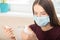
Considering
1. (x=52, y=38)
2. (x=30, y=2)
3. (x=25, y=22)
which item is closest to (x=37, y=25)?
(x=52, y=38)

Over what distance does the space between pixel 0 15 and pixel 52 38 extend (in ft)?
2.38

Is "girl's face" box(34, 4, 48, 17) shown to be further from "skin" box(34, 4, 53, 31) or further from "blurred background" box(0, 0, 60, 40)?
"blurred background" box(0, 0, 60, 40)

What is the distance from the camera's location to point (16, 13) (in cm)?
177

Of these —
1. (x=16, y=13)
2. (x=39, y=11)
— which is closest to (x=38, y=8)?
(x=39, y=11)

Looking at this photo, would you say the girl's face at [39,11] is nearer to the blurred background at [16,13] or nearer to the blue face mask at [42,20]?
the blue face mask at [42,20]

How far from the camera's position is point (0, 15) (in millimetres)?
1739

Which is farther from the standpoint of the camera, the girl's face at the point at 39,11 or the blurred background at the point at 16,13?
the blurred background at the point at 16,13

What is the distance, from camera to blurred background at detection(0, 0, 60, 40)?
67.1 inches

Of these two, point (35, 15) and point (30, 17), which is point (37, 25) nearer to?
point (35, 15)

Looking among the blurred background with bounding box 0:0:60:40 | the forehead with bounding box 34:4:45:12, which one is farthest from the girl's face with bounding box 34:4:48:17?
the blurred background with bounding box 0:0:60:40

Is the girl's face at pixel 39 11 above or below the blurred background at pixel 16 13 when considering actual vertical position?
above

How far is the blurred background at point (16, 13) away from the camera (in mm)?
1705

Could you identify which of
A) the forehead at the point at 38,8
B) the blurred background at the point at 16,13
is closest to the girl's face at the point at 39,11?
the forehead at the point at 38,8

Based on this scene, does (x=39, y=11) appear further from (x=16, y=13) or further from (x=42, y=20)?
(x=16, y=13)
